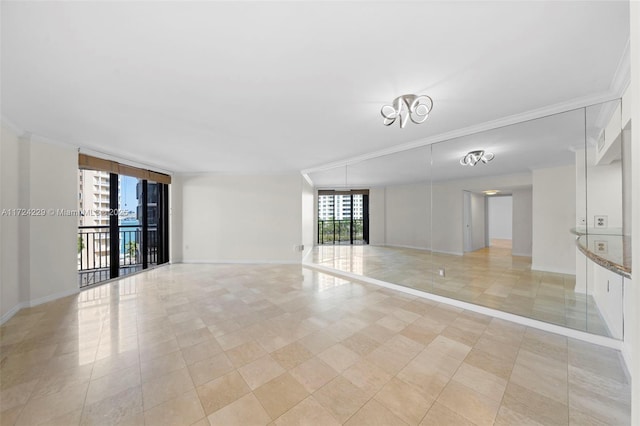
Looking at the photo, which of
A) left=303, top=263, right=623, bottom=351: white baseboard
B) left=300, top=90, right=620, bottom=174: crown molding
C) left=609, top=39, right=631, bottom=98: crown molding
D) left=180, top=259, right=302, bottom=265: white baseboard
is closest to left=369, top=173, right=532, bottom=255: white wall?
left=300, top=90, right=620, bottom=174: crown molding

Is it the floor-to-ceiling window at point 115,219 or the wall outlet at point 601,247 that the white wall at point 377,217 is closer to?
the wall outlet at point 601,247

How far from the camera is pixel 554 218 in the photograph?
263cm

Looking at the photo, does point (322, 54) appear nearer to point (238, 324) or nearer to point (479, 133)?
point (479, 133)

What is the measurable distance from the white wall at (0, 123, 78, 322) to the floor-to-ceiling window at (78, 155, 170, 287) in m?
0.28

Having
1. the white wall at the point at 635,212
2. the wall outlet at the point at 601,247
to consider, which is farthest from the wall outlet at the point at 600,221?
the white wall at the point at 635,212

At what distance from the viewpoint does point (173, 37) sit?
56.0 inches

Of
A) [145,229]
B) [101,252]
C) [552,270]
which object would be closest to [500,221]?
[552,270]

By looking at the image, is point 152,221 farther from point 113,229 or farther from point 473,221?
point 473,221

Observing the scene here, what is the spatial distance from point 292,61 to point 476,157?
3321mm

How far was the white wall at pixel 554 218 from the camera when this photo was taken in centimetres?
251

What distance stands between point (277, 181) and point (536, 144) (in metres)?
4.91

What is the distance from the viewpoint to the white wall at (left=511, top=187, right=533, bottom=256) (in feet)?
9.71

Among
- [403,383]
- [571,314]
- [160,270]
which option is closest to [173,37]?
[403,383]

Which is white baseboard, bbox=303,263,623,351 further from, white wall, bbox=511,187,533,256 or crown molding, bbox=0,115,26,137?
crown molding, bbox=0,115,26,137
